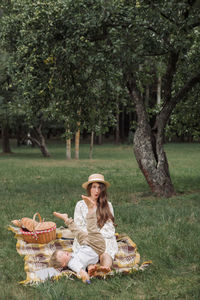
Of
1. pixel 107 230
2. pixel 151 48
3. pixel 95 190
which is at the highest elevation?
pixel 151 48

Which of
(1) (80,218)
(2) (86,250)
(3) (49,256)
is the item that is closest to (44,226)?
(3) (49,256)

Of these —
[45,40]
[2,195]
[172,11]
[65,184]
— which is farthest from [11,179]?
[172,11]

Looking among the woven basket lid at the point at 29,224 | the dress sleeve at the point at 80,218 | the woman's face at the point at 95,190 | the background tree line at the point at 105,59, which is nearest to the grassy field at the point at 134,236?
the woven basket lid at the point at 29,224

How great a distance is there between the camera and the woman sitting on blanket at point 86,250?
4.89m

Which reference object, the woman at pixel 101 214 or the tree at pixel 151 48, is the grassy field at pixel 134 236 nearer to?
the woman at pixel 101 214

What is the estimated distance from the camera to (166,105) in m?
10.4

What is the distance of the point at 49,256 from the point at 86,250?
873 millimetres

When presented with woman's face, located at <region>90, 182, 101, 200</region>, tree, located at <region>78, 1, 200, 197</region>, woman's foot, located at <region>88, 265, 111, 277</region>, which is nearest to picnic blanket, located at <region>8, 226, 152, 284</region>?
woman's foot, located at <region>88, 265, 111, 277</region>

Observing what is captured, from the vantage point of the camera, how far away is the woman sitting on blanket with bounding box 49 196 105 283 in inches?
193

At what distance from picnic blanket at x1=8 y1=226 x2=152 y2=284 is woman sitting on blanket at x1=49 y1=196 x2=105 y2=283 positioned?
0.11 m

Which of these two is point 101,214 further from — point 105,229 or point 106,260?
point 106,260

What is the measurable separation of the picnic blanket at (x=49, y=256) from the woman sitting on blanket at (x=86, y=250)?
11 cm

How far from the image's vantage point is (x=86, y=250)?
16.2 ft

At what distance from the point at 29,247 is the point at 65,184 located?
7.34 metres
